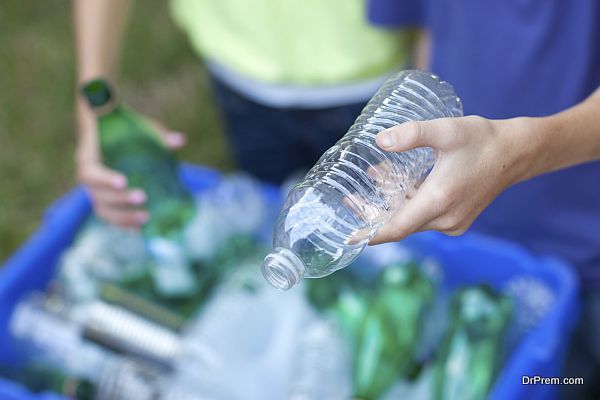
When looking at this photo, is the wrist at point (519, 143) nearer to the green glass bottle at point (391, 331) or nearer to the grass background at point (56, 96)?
the green glass bottle at point (391, 331)

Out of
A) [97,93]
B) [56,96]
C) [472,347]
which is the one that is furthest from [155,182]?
[56,96]

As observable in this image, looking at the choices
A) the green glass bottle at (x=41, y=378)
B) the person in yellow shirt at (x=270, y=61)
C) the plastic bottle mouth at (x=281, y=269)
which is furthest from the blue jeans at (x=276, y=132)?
the plastic bottle mouth at (x=281, y=269)

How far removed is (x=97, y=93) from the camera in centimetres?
109

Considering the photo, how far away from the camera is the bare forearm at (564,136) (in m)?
0.66

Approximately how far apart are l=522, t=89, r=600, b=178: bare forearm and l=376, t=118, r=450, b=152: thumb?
0.10m

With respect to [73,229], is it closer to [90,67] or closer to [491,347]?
[90,67]

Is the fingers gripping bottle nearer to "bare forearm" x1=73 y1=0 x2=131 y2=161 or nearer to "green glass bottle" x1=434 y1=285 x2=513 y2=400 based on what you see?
"green glass bottle" x1=434 y1=285 x2=513 y2=400

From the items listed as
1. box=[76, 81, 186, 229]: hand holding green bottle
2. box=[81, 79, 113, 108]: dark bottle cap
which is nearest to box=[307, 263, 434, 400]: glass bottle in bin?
box=[76, 81, 186, 229]: hand holding green bottle

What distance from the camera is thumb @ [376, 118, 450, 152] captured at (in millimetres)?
570

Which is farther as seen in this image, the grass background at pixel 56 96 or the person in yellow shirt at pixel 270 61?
the grass background at pixel 56 96

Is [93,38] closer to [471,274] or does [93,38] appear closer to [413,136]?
[471,274]

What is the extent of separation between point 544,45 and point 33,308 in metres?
0.85

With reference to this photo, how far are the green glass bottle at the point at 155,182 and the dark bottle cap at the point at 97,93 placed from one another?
2 centimetres

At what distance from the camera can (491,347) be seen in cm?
102
